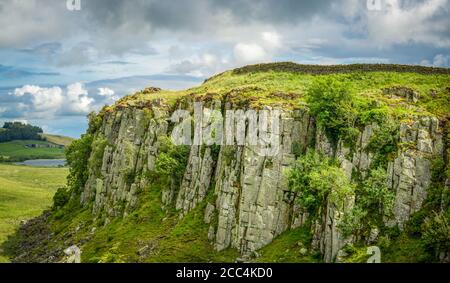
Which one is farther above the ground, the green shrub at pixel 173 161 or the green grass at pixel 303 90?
the green grass at pixel 303 90

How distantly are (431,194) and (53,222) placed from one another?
89.2m

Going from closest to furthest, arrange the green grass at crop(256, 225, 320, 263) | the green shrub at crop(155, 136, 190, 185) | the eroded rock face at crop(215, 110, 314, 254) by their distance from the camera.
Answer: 1. the green grass at crop(256, 225, 320, 263)
2. the eroded rock face at crop(215, 110, 314, 254)
3. the green shrub at crop(155, 136, 190, 185)

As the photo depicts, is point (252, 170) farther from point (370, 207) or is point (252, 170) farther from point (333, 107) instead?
point (370, 207)

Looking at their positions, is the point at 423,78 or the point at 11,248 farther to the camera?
the point at 11,248

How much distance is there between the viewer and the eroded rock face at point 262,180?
7044 centimetres

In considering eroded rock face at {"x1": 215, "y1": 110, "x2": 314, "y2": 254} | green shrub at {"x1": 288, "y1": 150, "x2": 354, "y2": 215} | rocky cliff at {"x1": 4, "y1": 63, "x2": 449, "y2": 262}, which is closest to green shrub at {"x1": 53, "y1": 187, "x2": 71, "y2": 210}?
rocky cliff at {"x1": 4, "y1": 63, "x2": 449, "y2": 262}

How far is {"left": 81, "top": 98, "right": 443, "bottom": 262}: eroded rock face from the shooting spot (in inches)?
2773

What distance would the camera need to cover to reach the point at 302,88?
99.2m

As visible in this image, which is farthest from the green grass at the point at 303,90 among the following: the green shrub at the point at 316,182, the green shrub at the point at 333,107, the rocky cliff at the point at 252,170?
the green shrub at the point at 316,182

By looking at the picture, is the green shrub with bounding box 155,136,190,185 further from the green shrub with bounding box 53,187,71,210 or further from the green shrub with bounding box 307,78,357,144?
the green shrub with bounding box 53,187,71,210

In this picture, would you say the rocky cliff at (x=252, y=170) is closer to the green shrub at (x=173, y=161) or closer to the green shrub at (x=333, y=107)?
the green shrub at (x=173, y=161)

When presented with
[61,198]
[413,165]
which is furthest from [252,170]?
[61,198]
